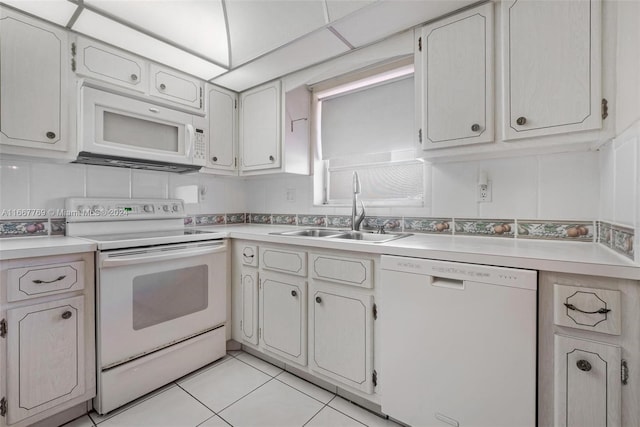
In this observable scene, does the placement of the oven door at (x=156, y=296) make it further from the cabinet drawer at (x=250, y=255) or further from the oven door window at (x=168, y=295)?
the cabinet drawer at (x=250, y=255)

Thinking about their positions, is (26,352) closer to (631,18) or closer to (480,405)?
(480,405)

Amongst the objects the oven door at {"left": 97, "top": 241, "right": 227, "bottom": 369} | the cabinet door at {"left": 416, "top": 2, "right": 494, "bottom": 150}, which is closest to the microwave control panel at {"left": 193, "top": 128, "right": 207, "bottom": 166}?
the oven door at {"left": 97, "top": 241, "right": 227, "bottom": 369}

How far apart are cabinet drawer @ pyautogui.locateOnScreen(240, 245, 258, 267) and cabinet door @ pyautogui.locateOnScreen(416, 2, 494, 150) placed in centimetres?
121

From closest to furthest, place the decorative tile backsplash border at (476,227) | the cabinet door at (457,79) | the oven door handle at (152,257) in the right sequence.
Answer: the decorative tile backsplash border at (476,227), the cabinet door at (457,79), the oven door handle at (152,257)

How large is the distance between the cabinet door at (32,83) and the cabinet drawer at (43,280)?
652 mm

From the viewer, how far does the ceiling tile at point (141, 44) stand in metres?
1.60

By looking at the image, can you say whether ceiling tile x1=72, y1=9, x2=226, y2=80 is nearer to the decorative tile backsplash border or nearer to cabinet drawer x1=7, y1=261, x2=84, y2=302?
the decorative tile backsplash border

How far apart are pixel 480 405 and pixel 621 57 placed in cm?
140

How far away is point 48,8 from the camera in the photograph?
4.84ft

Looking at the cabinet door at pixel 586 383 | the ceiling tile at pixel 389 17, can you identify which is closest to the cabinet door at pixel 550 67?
the ceiling tile at pixel 389 17

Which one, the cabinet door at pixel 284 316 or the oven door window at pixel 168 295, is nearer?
the oven door window at pixel 168 295

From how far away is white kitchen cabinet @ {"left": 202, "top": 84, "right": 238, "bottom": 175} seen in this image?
2348mm

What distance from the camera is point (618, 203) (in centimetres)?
112

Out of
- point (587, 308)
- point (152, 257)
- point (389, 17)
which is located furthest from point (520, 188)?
point (152, 257)
